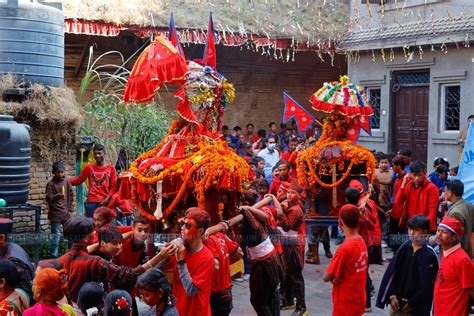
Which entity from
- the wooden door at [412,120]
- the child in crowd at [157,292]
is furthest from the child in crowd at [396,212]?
the wooden door at [412,120]

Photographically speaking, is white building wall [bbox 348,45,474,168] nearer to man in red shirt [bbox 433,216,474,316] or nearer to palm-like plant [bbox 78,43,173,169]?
palm-like plant [bbox 78,43,173,169]

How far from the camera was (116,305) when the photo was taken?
14.9ft

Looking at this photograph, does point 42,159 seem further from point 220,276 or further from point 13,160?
point 220,276

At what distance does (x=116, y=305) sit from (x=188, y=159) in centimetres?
312

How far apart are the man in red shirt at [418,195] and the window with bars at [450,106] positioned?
23.4 ft

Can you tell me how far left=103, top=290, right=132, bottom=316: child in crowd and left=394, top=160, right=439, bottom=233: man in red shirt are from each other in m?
5.64

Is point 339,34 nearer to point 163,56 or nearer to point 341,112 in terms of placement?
point 341,112

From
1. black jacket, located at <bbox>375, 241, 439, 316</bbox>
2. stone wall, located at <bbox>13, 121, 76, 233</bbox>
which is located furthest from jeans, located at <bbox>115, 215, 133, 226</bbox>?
black jacket, located at <bbox>375, 241, 439, 316</bbox>

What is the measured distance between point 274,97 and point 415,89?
A: 5741 millimetres

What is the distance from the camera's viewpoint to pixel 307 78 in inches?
893

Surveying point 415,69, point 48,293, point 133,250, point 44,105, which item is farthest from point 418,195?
point 415,69

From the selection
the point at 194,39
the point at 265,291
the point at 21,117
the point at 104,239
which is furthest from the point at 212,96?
the point at 194,39

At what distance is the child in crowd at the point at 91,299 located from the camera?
15.5 feet

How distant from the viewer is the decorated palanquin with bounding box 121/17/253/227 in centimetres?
737
